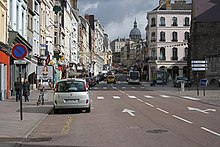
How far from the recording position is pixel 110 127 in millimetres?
15273

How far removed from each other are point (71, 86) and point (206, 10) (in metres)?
57.4

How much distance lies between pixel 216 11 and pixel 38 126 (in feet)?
207

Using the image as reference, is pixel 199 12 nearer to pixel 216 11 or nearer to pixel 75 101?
pixel 216 11

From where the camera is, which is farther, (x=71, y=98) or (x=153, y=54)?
(x=153, y=54)

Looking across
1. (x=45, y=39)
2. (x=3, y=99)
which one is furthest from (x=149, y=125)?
(x=45, y=39)

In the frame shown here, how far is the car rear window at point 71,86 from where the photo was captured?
2167 cm

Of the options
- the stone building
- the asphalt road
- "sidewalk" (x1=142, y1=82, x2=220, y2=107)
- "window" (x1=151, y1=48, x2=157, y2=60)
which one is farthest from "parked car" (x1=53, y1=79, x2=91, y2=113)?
"window" (x1=151, y1=48, x2=157, y2=60)

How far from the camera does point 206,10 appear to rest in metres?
75.1

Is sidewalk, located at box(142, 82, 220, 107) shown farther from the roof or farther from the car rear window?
the roof

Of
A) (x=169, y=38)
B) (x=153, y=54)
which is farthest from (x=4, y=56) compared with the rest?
(x=153, y=54)

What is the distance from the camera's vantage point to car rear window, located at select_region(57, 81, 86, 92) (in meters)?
21.7

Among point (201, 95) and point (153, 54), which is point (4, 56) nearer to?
point (201, 95)

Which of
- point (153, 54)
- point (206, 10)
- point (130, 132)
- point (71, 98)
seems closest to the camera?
point (130, 132)

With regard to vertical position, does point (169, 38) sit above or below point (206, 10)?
below
